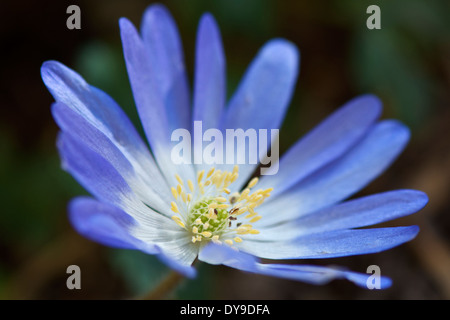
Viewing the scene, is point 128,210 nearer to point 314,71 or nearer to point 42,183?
point 42,183

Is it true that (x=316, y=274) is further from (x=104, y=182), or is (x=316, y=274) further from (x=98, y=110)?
(x=98, y=110)

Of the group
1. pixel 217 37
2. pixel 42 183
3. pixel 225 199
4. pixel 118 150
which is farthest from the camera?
pixel 42 183

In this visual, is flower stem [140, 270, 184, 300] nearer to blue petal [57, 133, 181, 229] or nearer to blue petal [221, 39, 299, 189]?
blue petal [57, 133, 181, 229]

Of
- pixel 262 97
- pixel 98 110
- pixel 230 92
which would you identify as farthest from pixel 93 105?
pixel 230 92

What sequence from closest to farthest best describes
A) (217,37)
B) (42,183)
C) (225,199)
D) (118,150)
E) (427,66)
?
(118,150) → (225,199) → (217,37) → (42,183) → (427,66)

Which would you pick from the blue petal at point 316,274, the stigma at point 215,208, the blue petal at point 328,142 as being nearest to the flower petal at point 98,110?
the stigma at point 215,208

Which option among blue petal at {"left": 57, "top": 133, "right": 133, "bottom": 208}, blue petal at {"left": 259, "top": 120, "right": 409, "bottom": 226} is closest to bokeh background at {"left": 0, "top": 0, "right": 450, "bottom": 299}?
blue petal at {"left": 259, "top": 120, "right": 409, "bottom": 226}

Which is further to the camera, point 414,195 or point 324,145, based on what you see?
point 324,145

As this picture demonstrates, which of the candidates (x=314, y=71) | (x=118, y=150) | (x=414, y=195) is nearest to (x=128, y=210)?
(x=118, y=150)

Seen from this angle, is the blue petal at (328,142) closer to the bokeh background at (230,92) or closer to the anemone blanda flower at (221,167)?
the anemone blanda flower at (221,167)
